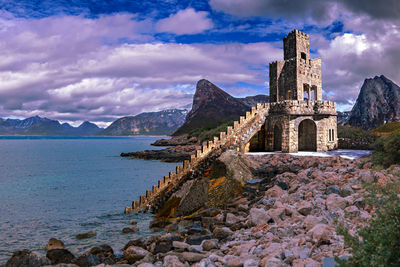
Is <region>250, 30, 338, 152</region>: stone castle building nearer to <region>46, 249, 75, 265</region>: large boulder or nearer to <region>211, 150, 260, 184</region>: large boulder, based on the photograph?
<region>211, 150, 260, 184</region>: large boulder

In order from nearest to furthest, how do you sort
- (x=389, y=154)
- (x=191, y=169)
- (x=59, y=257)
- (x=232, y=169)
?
(x=59, y=257) → (x=389, y=154) → (x=232, y=169) → (x=191, y=169)

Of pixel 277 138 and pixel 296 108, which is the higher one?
pixel 296 108

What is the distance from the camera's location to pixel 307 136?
94.3 ft

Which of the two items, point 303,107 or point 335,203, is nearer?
point 335,203

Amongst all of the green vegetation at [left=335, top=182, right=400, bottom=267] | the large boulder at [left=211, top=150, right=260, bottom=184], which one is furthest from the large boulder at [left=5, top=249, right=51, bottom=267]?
the large boulder at [left=211, top=150, right=260, bottom=184]

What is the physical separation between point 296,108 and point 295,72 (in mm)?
4591

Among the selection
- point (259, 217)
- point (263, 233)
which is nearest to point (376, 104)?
point (259, 217)

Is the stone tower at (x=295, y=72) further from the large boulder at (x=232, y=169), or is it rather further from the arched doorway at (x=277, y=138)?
the large boulder at (x=232, y=169)

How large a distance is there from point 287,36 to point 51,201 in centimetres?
2767

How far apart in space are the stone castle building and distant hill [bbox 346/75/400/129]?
208ft

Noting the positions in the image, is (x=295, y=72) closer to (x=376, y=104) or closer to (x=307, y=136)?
(x=307, y=136)

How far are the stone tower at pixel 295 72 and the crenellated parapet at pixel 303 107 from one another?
1.95 metres

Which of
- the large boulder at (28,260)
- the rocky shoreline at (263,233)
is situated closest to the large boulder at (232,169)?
the rocky shoreline at (263,233)

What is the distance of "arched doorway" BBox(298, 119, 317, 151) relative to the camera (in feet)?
91.4
